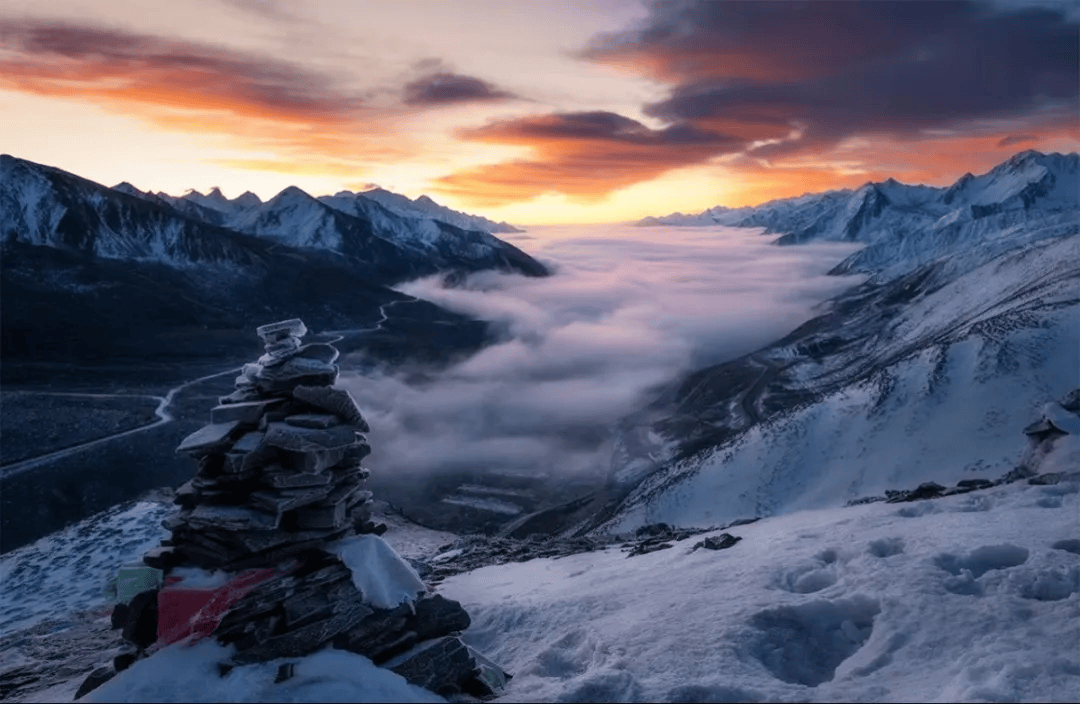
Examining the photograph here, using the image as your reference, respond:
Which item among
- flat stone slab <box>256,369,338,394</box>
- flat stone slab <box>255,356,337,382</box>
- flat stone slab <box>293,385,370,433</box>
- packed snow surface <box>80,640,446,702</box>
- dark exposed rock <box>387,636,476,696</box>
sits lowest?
dark exposed rock <box>387,636,476,696</box>

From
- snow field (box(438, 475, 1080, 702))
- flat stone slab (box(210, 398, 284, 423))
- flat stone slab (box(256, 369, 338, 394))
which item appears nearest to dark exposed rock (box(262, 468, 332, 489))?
flat stone slab (box(210, 398, 284, 423))

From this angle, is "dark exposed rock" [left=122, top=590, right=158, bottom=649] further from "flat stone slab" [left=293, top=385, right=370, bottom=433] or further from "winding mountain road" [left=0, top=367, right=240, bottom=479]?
"winding mountain road" [left=0, top=367, right=240, bottom=479]

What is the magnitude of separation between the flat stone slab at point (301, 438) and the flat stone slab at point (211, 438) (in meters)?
0.88

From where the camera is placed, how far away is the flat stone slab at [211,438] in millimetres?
15352

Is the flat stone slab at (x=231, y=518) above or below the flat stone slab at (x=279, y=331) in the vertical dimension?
below

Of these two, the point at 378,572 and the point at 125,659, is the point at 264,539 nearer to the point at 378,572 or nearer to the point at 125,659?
the point at 378,572

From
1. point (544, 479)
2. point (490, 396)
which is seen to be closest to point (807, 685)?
point (544, 479)

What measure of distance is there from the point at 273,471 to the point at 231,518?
124 centimetres

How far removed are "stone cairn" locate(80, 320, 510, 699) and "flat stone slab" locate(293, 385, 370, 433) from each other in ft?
0.09

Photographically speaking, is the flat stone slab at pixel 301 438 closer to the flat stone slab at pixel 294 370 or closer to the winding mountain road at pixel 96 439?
the flat stone slab at pixel 294 370

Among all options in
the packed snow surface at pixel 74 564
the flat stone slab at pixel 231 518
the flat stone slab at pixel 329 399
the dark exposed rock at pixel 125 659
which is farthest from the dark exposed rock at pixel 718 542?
the packed snow surface at pixel 74 564

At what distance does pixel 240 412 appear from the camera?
1600 centimetres

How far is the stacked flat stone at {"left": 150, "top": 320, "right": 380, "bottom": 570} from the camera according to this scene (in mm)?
15109

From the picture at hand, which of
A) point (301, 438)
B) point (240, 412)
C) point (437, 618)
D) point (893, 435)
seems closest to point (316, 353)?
point (240, 412)
